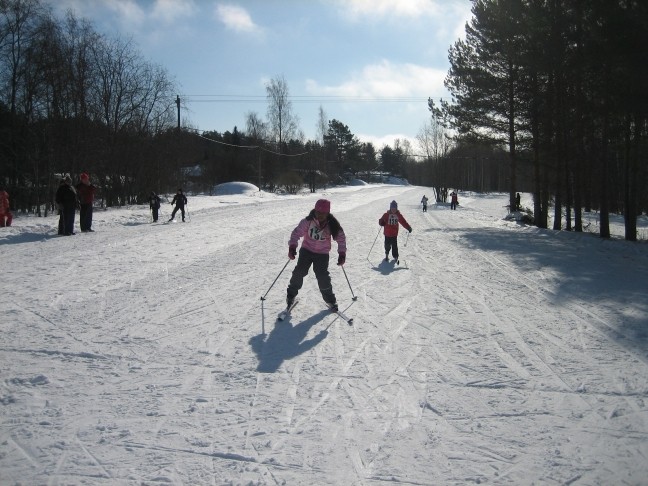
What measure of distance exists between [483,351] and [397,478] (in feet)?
8.78

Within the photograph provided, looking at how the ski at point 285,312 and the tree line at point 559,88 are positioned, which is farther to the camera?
the tree line at point 559,88

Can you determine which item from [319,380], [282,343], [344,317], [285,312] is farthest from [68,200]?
[319,380]

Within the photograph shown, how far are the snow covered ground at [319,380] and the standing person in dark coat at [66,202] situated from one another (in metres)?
5.54

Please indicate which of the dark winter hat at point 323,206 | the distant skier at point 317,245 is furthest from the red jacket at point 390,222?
the dark winter hat at point 323,206

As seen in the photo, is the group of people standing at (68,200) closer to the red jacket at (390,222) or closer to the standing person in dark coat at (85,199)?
the standing person in dark coat at (85,199)

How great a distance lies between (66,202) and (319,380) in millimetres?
12922

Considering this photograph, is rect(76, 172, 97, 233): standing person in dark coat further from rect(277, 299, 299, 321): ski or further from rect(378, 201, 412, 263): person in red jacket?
rect(277, 299, 299, 321): ski

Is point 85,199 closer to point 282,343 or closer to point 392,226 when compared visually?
point 392,226

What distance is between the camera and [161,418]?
12.5ft

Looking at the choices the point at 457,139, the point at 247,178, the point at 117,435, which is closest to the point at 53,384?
the point at 117,435

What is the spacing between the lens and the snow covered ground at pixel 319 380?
324 centimetres

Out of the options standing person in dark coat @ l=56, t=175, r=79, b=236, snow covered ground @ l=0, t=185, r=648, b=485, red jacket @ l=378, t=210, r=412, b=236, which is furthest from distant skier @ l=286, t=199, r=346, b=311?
standing person in dark coat @ l=56, t=175, r=79, b=236

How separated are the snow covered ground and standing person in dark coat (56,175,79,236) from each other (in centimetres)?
554

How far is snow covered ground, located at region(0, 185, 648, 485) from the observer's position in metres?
3.24
